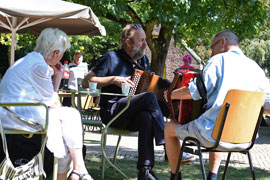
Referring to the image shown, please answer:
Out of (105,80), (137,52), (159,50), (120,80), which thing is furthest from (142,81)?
(159,50)

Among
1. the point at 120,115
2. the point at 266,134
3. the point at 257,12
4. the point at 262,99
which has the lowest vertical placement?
the point at 266,134

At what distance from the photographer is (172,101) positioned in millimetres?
4703

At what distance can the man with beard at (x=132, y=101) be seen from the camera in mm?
4859

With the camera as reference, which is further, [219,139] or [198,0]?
[198,0]

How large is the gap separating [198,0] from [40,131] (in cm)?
872

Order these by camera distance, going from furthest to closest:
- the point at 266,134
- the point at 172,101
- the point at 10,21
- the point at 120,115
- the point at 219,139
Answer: the point at 266,134, the point at 10,21, the point at 120,115, the point at 172,101, the point at 219,139

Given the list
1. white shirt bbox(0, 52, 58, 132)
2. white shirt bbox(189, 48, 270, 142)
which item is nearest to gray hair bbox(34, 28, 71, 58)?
white shirt bbox(0, 52, 58, 132)

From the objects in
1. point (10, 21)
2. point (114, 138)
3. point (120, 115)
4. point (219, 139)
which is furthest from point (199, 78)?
point (114, 138)

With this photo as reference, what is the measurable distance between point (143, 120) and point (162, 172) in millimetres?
1371

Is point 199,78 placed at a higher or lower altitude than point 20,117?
higher

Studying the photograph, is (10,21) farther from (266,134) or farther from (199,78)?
(266,134)

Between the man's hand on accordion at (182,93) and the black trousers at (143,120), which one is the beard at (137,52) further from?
the man's hand on accordion at (182,93)

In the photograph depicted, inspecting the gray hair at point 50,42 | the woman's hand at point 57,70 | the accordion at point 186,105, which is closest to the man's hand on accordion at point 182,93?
the accordion at point 186,105

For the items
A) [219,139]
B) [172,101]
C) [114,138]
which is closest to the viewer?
[219,139]
